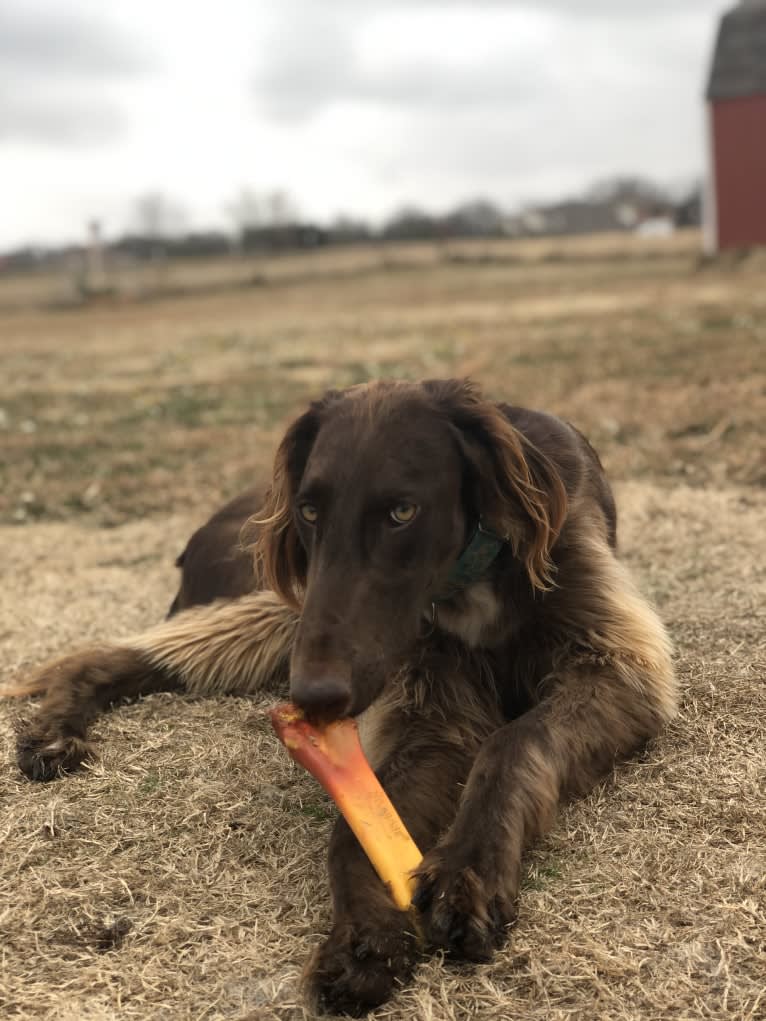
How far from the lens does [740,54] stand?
2542cm

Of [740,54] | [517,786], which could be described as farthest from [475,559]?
[740,54]

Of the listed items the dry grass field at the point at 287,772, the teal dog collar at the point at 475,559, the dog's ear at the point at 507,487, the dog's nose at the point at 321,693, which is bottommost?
the dry grass field at the point at 287,772

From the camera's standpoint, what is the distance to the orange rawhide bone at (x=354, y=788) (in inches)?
93.7

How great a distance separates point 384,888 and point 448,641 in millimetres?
868

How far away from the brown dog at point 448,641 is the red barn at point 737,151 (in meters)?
22.7

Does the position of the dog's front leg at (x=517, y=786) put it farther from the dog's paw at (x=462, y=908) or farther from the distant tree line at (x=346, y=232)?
the distant tree line at (x=346, y=232)

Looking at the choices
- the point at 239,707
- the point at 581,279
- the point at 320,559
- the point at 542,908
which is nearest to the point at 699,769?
the point at 542,908

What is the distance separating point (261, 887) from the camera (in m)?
2.54

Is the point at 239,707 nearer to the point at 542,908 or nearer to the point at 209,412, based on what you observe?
the point at 542,908

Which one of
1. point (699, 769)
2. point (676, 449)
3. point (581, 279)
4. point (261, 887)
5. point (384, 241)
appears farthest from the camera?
point (384, 241)

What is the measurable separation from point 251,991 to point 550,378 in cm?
786

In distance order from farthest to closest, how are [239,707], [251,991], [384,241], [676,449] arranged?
[384,241] < [676,449] < [239,707] < [251,991]

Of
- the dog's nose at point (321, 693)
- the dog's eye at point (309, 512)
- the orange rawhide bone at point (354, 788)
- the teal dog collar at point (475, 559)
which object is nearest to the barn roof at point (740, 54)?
the teal dog collar at point (475, 559)

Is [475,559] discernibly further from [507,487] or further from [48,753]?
[48,753]
